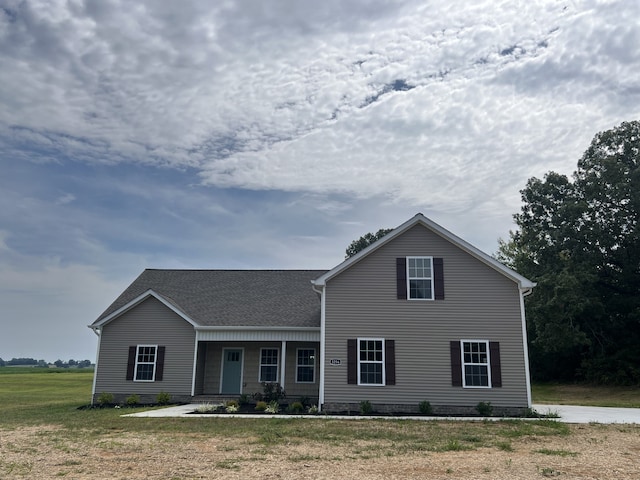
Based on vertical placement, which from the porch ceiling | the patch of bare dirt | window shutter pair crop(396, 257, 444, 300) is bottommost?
Answer: the patch of bare dirt

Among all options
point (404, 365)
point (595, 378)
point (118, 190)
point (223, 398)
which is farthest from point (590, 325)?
point (118, 190)

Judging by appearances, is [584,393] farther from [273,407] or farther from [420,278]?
[273,407]

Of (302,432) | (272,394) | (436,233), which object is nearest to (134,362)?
(272,394)

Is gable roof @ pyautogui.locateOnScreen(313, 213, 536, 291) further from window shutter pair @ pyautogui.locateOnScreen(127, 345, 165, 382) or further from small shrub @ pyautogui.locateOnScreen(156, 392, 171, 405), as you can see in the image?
small shrub @ pyautogui.locateOnScreen(156, 392, 171, 405)

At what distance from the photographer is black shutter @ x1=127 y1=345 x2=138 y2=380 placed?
19547mm

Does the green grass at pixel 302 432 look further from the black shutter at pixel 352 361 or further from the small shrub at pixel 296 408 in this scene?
the black shutter at pixel 352 361

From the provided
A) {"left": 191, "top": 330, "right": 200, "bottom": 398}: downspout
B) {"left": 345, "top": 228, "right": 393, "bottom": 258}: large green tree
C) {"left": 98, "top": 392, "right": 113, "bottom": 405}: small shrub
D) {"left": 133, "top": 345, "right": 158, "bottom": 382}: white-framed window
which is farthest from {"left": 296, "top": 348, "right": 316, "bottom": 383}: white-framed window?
{"left": 345, "top": 228, "right": 393, "bottom": 258}: large green tree

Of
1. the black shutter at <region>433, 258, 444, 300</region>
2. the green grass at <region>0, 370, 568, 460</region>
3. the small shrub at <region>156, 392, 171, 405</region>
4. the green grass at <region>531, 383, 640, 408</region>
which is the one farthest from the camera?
the green grass at <region>531, 383, 640, 408</region>

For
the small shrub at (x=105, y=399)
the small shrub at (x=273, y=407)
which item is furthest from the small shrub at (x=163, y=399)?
the small shrub at (x=273, y=407)

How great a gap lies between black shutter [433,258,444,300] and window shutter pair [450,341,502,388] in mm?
1650

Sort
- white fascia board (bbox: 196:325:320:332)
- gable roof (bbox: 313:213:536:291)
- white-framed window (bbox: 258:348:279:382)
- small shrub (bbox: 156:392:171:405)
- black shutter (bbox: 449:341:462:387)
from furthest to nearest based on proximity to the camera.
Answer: white-framed window (bbox: 258:348:279:382)
white fascia board (bbox: 196:325:320:332)
small shrub (bbox: 156:392:171:405)
gable roof (bbox: 313:213:536:291)
black shutter (bbox: 449:341:462:387)

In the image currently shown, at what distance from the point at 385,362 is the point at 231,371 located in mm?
7099

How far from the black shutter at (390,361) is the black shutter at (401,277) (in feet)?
5.33

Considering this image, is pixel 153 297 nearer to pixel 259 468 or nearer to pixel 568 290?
pixel 259 468
